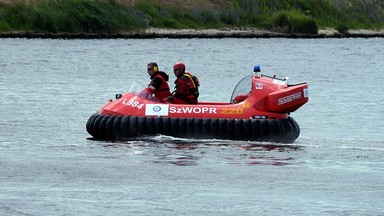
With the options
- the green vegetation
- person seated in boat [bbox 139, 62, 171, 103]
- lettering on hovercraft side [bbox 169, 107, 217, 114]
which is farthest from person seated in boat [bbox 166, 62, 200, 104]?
the green vegetation

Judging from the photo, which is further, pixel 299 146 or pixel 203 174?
pixel 299 146

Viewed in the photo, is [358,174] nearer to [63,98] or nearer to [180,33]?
[63,98]

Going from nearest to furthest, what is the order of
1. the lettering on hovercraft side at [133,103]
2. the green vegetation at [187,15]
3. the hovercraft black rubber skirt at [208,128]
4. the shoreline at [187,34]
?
1. the hovercraft black rubber skirt at [208,128]
2. the lettering on hovercraft side at [133,103]
3. the shoreline at [187,34]
4. the green vegetation at [187,15]

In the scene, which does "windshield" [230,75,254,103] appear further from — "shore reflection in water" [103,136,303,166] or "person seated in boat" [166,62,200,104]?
"shore reflection in water" [103,136,303,166]

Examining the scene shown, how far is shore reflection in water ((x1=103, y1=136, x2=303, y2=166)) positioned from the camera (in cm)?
2141

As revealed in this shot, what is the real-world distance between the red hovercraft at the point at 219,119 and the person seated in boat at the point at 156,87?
35 centimetres

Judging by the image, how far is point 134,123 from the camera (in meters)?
23.9

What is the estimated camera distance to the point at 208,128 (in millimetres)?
23703

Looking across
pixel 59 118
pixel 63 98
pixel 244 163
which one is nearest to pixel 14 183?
pixel 244 163

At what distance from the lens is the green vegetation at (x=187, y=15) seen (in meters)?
94.4

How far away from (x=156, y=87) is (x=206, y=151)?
2.34m

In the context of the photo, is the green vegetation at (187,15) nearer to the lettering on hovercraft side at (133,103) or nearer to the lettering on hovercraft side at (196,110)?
the lettering on hovercraft side at (133,103)

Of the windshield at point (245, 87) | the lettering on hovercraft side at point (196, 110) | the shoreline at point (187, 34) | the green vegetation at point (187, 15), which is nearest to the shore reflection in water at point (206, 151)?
the lettering on hovercraft side at point (196, 110)

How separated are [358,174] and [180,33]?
8435 cm
